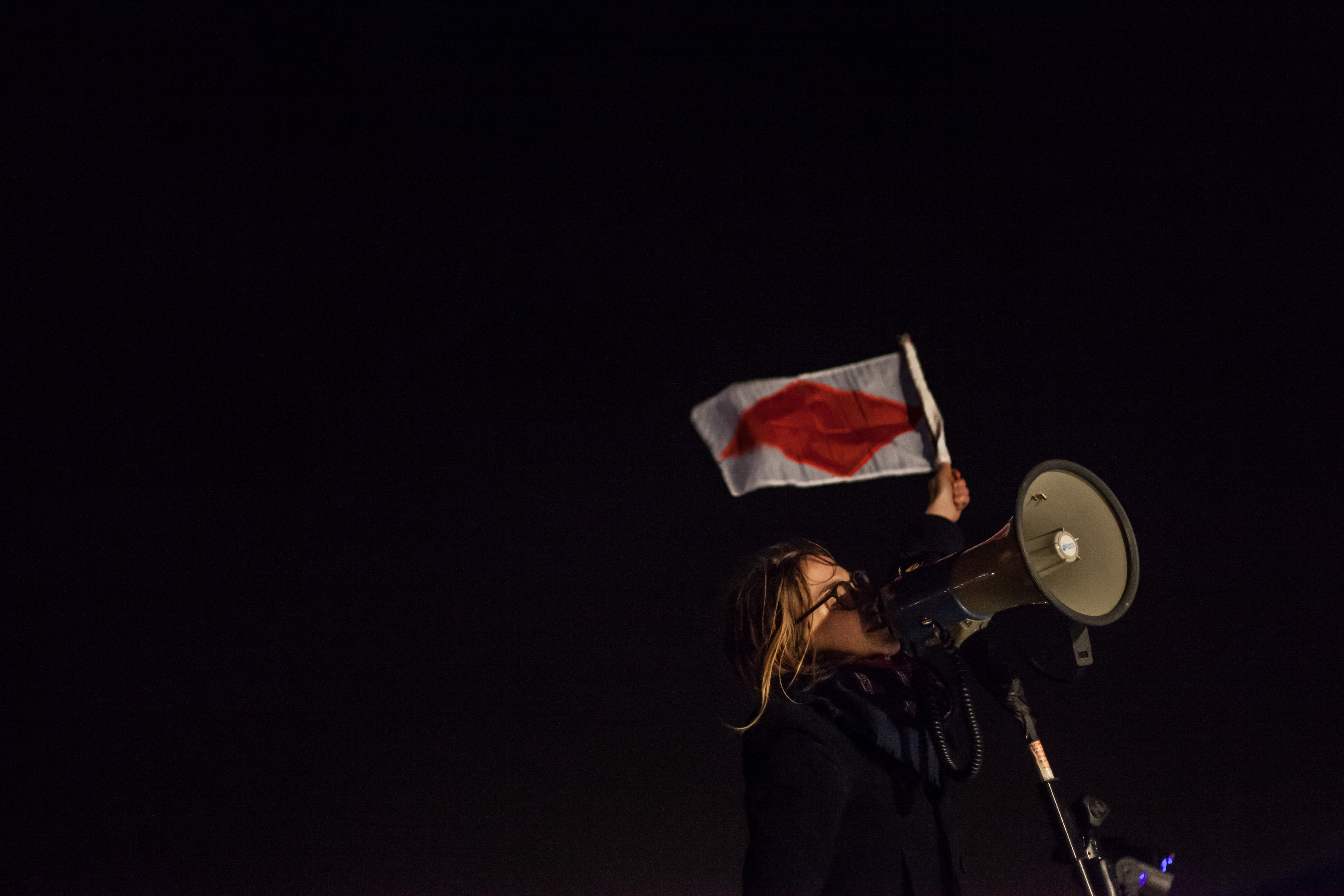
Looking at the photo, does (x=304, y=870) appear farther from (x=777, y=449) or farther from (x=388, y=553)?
(x=777, y=449)

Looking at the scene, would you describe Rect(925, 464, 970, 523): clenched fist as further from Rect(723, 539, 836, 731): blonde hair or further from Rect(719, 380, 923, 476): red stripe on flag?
Rect(723, 539, 836, 731): blonde hair

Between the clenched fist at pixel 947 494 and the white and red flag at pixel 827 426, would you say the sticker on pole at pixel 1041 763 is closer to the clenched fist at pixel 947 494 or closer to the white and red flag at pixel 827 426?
the clenched fist at pixel 947 494

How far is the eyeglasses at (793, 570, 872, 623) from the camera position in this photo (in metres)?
1.54

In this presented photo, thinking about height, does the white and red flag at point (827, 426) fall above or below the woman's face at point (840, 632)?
above

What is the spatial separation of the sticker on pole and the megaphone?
200 mm

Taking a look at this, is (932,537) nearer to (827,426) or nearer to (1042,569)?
(1042,569)

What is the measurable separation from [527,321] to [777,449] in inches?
39.1

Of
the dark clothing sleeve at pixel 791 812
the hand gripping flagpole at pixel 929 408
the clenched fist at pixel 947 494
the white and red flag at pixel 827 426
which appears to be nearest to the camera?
the dark clothing sleeve at pixel 791 812

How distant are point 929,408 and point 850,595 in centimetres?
90

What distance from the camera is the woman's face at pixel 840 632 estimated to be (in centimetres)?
151

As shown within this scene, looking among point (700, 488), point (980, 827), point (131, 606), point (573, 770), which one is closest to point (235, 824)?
point (131, 606)

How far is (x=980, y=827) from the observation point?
2.48 m

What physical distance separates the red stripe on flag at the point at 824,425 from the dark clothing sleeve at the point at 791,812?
4.18 feet

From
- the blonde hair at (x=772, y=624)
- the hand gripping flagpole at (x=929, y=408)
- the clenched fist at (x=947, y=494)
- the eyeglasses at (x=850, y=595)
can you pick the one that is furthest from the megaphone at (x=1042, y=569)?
the hand gripping flagpole at (x=929, y=408)
